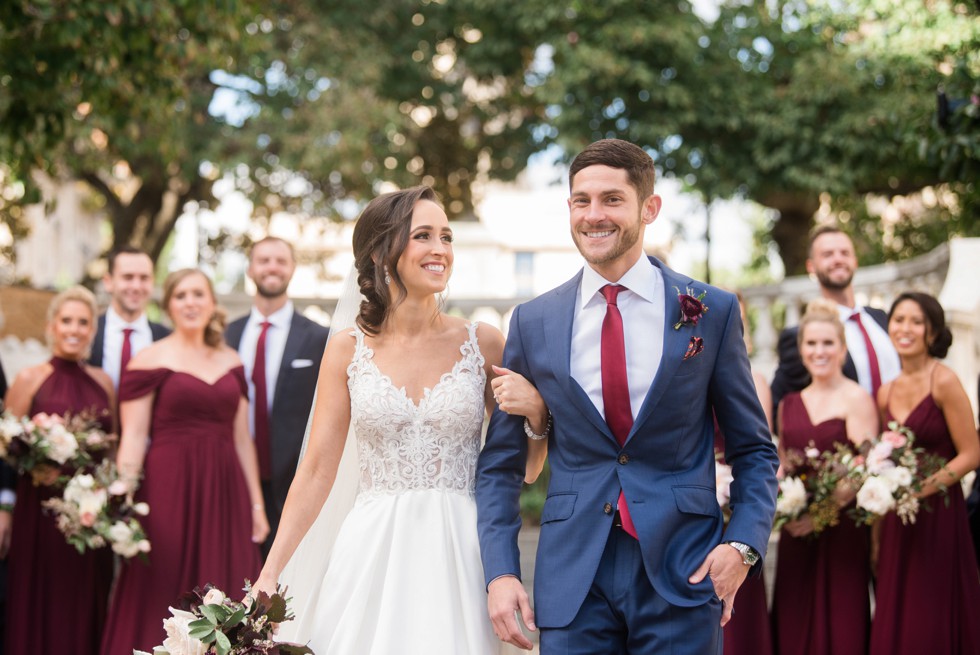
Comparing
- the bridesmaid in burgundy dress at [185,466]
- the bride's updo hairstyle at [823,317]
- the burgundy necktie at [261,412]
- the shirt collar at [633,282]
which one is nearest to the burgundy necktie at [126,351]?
the bridesmaid in burgundy dress at [185,466]

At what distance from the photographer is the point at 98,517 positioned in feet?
20.4

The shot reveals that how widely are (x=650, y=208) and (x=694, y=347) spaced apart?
504 millimetres

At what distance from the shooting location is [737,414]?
3549 millimetres

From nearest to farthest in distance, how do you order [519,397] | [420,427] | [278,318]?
[519,397]
[420,427]
[278,318]

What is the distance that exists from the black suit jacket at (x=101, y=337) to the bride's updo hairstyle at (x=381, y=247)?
11.9 ft

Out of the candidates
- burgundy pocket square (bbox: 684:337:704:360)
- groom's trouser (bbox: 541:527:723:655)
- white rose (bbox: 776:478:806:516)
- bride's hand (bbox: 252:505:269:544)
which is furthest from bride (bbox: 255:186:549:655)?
bride's hand (bbox: 252:505:269:544)

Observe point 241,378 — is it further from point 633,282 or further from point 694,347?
point 694,347

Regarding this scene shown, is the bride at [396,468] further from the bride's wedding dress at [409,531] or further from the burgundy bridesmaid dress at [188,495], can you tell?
the burgundy bridesmaid dress at [188,495]

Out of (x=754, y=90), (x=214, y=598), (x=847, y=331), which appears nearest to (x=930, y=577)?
(x=847, y=331)

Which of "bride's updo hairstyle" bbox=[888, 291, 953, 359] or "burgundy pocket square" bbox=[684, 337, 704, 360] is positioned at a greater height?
"bride's updo hairstyle" bbox=[888, 291, 953, 359]

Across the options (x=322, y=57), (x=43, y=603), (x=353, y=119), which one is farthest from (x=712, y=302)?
(x=322, y=57)

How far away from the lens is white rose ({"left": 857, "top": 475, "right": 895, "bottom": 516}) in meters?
5.58

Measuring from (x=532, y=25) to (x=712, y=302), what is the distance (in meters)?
12.7

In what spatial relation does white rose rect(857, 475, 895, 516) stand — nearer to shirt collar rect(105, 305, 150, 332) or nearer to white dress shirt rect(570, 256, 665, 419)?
white dress shirt rect(570, 256, 665, 419)
